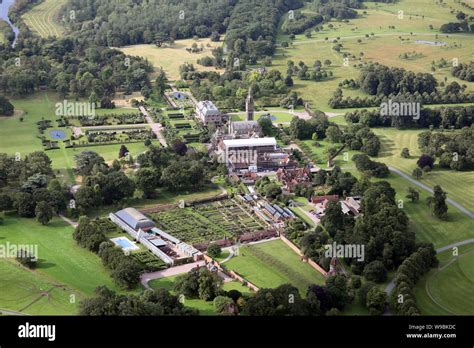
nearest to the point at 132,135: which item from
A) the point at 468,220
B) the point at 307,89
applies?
the point at 307,89

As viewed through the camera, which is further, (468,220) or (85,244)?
(468,220)

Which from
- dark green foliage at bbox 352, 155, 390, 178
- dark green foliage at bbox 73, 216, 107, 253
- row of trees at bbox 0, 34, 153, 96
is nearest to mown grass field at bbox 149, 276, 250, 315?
dark green foliage at bbox 73, 216, 107, 253

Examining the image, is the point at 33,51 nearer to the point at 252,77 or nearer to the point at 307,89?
the point at 252,77

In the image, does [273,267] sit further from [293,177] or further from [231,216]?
[293,177]

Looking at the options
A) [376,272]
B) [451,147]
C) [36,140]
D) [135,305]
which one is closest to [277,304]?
[135,305]

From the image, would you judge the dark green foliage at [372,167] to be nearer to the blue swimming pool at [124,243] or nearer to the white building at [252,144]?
the white building at [252,144]

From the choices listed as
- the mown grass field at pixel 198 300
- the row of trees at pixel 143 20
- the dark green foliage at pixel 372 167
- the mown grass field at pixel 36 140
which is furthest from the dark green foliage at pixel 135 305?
the row of trees at pixel 143 20
